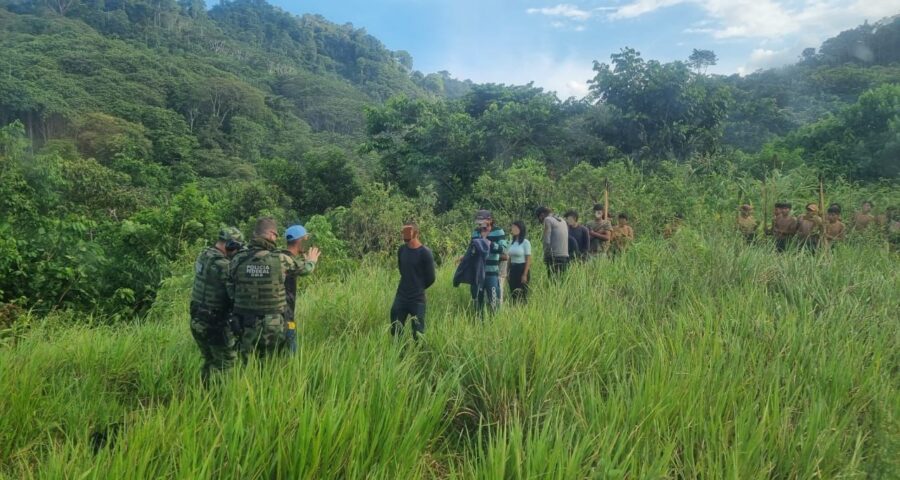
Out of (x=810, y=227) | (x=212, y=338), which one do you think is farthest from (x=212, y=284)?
(x=810, y=227)

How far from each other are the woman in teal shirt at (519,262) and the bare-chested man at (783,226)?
3494 mm

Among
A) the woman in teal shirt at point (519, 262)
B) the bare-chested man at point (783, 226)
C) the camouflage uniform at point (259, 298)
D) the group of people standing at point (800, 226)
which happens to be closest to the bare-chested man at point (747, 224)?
the group of people standing at point (800, 226)

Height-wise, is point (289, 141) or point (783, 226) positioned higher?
point (289, 141)

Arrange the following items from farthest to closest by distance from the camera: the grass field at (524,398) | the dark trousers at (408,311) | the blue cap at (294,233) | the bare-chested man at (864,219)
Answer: the bare-chested man at (864,219), the dark trousers at (408,311), the blue cap at (294,233), the grass field at (524,398)

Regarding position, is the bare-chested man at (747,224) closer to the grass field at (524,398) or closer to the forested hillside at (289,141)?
the grass field at (524,398)

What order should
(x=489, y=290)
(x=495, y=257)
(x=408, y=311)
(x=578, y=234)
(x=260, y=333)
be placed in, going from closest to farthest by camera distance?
(x=260, y=333)
(x=408, y=311)
(x=495, y=257)
(x=489, y=290)
(x=578, y=234)

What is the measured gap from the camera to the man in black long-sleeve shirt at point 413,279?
498cm

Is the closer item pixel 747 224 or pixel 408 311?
pixel 408 311

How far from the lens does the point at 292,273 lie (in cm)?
414

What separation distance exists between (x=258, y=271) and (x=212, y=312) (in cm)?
60

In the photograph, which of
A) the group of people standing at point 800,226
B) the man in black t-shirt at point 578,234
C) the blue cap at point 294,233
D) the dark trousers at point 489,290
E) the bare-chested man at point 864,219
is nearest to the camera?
the blue cap at point 294,233

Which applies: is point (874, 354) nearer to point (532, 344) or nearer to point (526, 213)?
point (532, 344)

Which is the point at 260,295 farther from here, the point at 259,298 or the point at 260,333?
the point at 260,333

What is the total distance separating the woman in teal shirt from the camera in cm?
648
